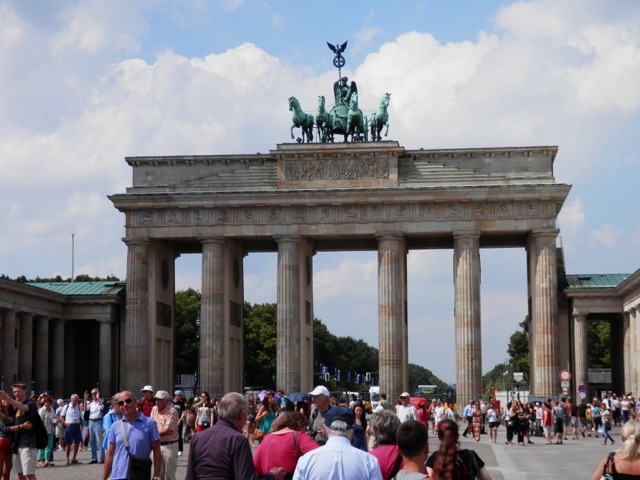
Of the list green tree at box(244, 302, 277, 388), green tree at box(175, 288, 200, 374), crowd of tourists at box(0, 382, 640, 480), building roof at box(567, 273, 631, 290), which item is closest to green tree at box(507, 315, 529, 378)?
green tree at box(244, 302, 277, 388)

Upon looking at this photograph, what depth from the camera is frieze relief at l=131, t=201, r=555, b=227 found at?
3031 inches

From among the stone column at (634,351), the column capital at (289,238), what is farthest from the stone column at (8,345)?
the stone column at (634,351)

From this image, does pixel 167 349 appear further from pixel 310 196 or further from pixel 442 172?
pixel 442 172

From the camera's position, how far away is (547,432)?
172ft

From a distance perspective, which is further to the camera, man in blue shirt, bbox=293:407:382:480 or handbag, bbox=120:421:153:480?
handbag, bbox=120:421:153:480

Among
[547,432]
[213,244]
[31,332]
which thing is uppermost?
[213,244]

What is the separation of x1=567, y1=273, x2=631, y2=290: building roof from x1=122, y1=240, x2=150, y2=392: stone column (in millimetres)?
28119

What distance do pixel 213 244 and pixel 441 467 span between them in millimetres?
67337

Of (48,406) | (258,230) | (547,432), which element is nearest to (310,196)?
(258,230)

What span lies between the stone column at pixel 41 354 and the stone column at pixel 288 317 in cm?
1565

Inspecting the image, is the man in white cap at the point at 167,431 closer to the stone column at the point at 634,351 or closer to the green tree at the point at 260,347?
the stone column at the point at 634,351

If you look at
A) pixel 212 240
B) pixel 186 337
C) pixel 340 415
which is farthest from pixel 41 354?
pixel 340 415

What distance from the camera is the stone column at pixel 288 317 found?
77.8 metres

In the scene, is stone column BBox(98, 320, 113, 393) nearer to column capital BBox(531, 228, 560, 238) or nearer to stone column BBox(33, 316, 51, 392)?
stone column BBox(33, 316, 51, 392)
